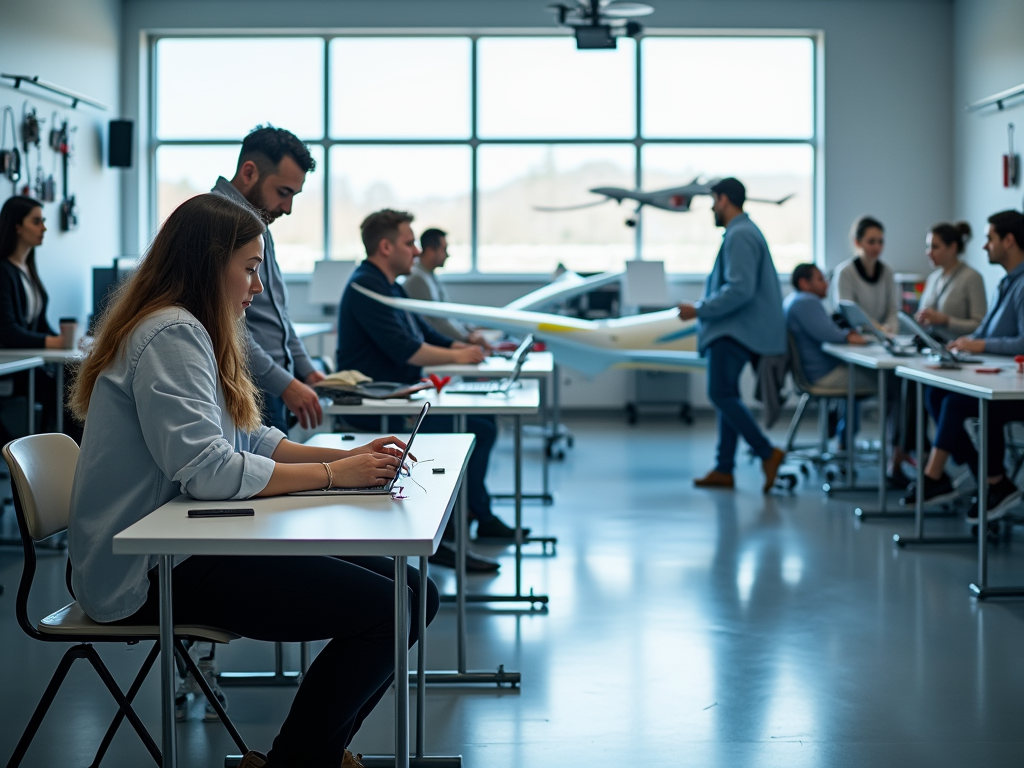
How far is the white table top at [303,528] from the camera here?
5.44ft

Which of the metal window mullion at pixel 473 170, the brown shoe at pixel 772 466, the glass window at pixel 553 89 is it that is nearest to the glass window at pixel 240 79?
the metal window mullion at pixel 473 170

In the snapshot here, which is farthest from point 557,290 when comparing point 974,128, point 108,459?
point 108,459

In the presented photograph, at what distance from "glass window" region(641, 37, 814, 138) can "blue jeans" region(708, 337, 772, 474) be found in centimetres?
400

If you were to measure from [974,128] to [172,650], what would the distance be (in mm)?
8492

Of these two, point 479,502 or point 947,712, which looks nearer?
point 947,712

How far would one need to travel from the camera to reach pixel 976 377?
4.08 m

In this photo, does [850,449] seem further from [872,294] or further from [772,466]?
[872,294]

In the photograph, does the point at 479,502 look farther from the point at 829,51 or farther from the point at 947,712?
the point at 829,51

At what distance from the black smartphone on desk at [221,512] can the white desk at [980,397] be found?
2.73 meters

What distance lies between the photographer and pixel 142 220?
9461 millimetres

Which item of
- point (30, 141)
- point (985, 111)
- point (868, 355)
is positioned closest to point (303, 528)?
point (868, 355)

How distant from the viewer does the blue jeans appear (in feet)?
19.2

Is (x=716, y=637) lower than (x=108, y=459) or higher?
lower

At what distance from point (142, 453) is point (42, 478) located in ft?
1.19
